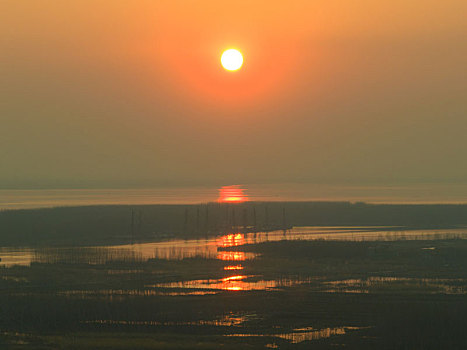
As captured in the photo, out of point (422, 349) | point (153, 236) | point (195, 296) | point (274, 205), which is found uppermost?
point (274, 205)

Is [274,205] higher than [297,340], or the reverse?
[274,205]

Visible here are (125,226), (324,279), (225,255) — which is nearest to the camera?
(324,279)

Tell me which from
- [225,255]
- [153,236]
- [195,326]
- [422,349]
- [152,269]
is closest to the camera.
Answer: [422,349]

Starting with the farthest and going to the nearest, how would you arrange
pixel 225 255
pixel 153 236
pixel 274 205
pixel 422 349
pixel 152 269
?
pixel 274 205
pixel 153 236
pixel 225 255
pixel 152 269
pixel 422 349

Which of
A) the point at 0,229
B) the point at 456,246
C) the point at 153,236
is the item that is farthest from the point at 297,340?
the point at 0,229

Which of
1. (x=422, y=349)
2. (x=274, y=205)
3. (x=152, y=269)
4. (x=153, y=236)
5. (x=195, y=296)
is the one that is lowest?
(x=422, y=349)

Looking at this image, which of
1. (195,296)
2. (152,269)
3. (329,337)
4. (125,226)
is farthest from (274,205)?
(329,337)

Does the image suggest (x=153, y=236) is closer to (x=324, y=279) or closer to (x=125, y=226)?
(x=125, y=226)

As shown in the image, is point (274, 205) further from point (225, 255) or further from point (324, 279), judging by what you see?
point (324, 279)

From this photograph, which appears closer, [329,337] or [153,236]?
[329,337]
